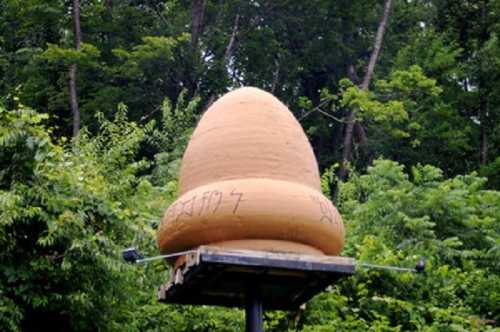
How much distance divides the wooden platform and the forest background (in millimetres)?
1994

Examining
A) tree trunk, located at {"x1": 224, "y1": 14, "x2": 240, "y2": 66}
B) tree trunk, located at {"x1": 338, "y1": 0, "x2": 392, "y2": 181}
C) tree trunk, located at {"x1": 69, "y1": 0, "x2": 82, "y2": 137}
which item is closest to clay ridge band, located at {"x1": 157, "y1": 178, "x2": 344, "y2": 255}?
tree trunk, located at {"x1": 69, "y1": 0, "x2": 82, "y2": 137}

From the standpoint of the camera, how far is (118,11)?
71.2 feet

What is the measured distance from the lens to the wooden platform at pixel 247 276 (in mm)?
5156

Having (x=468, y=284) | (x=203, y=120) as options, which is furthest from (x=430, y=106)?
(x=203, y=120)

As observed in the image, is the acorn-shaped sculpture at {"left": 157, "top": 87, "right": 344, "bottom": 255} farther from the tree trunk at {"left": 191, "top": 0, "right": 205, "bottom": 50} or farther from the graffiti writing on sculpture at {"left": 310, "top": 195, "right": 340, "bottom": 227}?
the tree trunk at {"left": 191, "top": 0, "right": 205, "bottom": 50}

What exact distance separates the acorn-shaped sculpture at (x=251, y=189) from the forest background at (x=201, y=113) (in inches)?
89.2

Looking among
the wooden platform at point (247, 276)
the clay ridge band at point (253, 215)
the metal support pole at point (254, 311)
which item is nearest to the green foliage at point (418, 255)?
the wooden platform at point (247, 276)

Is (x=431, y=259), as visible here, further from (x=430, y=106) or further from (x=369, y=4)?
(x=369, y=4)

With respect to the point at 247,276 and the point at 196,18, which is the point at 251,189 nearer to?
the point at 247,276

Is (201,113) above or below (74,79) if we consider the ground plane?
below

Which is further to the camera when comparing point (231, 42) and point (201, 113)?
point (231, 42)

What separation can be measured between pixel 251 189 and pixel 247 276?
0.54m

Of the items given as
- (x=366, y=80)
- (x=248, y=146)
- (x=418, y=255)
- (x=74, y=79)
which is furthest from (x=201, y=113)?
(x=248, y=146)

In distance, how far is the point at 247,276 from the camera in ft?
18.0
